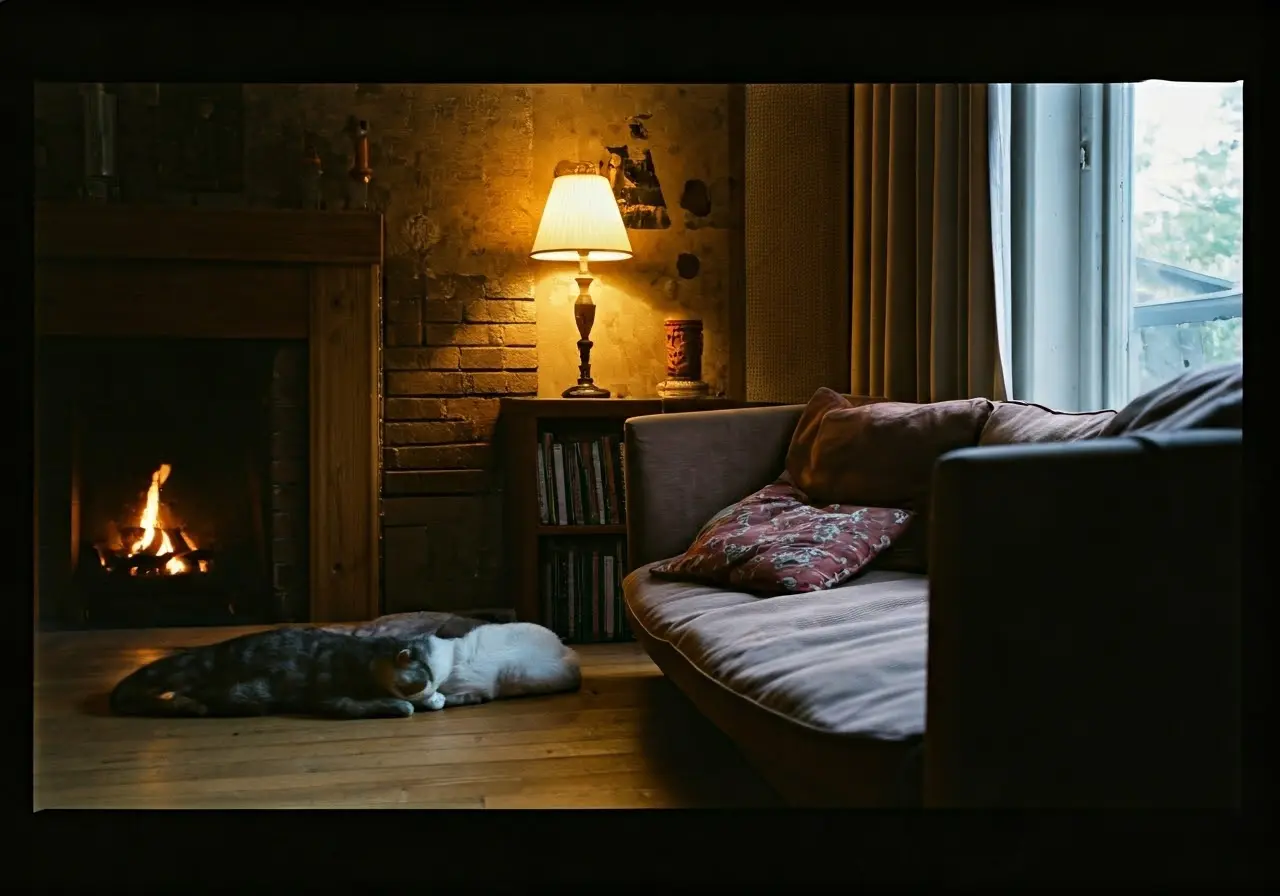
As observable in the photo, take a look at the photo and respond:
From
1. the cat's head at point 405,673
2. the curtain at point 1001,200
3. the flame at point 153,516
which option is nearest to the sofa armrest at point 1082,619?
the curtain at point 1001,200

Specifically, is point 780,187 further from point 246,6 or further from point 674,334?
point 246,6

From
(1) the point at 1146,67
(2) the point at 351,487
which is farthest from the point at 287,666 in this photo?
(1) the point at 1146,67

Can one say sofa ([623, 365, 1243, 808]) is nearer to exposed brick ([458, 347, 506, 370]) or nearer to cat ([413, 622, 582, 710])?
cat ([413, 622, 582, 710])

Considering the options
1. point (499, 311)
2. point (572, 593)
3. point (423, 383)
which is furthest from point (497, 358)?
point (572, 593)

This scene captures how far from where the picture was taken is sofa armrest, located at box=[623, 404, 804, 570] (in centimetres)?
298

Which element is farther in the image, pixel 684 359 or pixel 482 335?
pixel 482 335

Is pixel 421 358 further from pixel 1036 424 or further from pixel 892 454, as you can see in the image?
pixel 1036 424

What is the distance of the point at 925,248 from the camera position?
3.32 metres

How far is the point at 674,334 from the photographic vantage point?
155 inches

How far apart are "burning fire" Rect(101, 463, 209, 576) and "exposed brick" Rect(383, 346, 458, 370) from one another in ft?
2.59

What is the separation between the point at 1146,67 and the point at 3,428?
155 cm

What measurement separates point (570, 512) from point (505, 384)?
601 mm

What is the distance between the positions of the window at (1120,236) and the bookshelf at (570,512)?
3.42ft

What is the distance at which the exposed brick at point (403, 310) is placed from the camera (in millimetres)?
4082
